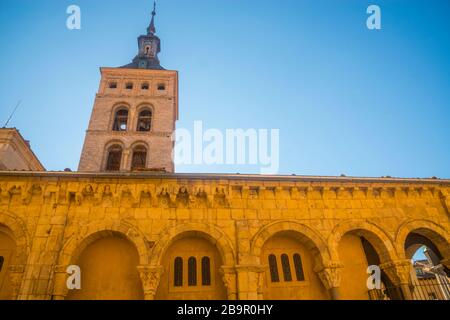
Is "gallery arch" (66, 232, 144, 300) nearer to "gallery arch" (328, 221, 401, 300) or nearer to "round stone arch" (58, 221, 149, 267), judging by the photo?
"round stone arch" (58, 221, 149, 267)

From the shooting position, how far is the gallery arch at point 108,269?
9359 mm

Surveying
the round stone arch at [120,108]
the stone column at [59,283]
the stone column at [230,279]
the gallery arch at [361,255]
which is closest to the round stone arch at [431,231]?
the gallery arch at [361,255]

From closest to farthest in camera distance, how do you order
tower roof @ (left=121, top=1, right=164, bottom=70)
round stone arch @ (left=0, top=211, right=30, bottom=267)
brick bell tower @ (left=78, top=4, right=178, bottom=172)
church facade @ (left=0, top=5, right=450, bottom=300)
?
round stone arch @ (left=0, top=211, right=30, bottom=267), church facade @ (left=0, top=5, right=450, bottom=300), brick bell tower @ (left=78, top=4, right=178, bottom=172), tower roof @ (left=121, top=1, right=164, bottom=70)

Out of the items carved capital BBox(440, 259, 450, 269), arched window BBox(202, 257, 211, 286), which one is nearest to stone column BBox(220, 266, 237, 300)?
arched window BBox(202, 257, 211, 286)

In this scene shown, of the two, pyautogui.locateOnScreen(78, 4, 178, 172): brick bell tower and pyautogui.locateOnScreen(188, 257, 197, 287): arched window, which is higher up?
pyautogui.locateOnScreen(78, 4, 178, 172): brick bell tower

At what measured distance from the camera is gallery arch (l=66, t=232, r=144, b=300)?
9359 millimetres

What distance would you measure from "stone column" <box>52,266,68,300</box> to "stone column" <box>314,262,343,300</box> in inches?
317

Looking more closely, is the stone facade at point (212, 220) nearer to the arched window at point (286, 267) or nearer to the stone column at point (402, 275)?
the stone column at point (402, 275)

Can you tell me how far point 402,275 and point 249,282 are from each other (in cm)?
533

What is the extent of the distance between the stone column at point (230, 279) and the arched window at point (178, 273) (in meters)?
1.59

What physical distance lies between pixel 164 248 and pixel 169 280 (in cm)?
132
